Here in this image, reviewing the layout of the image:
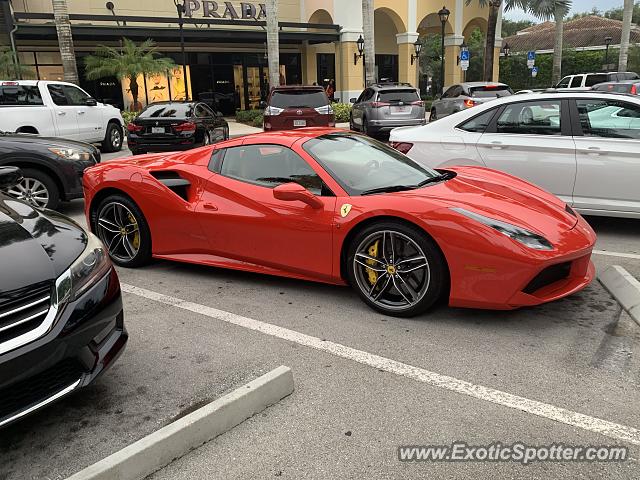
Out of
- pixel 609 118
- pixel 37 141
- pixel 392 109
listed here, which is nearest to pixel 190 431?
pixel 609 118

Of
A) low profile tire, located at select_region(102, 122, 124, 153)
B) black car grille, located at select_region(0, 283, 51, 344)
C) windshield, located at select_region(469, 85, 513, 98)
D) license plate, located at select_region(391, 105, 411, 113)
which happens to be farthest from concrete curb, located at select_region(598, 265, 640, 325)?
low profile tire, located at select_region(102, 122, 124, 153)

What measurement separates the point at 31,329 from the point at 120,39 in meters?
24.7

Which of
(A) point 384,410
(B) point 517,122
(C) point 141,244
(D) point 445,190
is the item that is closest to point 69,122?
(C) point 141,244

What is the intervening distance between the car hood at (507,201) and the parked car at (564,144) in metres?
1.64

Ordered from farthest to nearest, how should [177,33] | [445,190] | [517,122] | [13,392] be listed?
[177,33], [517,122], [445,190], [13,392]

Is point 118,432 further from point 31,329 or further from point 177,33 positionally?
point 177,33

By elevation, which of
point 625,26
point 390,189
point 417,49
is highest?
point 625,26

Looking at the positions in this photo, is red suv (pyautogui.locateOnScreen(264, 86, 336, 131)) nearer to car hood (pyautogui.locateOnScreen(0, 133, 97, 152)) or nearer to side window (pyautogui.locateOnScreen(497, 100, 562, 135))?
car hood (pyautogui.locateOnScreen(0, 133, 97, 152))

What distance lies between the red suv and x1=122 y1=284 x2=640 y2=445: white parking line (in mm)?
10209

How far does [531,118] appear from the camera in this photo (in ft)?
21.1

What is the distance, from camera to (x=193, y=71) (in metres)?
27.9

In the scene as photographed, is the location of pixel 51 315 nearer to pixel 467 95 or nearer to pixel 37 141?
pixel 37 141

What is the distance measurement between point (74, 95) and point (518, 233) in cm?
1343

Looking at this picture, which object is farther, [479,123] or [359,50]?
[359,50]
